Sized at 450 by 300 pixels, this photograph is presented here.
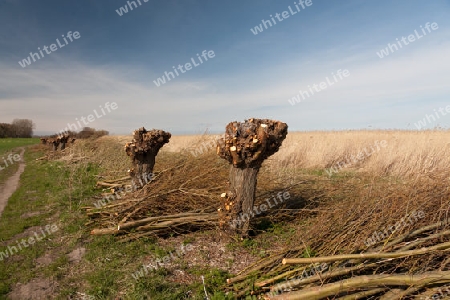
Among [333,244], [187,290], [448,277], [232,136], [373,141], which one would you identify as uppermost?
[232,136]

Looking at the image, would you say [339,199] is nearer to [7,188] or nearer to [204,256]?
[204,256]

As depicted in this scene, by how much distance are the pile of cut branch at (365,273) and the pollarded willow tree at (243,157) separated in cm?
133

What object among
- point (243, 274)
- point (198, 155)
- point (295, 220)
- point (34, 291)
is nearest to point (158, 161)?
point (198, 155)

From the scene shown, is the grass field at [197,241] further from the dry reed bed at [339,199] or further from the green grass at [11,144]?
the green grass at [11,144]

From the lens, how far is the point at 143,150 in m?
6.46

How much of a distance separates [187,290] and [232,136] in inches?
85.6

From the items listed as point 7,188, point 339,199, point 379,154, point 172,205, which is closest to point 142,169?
point 172,205

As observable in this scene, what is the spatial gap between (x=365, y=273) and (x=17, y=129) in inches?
2856

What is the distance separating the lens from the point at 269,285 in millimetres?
3111

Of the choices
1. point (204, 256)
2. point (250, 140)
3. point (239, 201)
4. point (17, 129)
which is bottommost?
point (204, 256)

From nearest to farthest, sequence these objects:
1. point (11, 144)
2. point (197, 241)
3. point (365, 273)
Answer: point (365, 273) < point (197, 241) < point (11, 144)

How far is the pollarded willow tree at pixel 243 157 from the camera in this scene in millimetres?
4301

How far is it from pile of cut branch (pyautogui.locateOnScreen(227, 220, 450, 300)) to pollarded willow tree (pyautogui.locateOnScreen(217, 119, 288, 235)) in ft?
4.37

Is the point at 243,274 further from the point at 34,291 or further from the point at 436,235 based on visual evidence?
the point at 34,291
